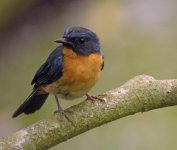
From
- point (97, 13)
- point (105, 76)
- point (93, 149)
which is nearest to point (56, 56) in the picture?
point (93, 149)

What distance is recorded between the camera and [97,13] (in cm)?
648

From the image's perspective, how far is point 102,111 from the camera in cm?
310

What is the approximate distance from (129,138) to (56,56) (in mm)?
1478

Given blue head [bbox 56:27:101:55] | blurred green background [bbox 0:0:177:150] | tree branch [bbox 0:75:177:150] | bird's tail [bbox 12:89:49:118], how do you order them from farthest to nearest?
blurred green background [bbox 0:0:177:150] → bird's tail [bbox 12:89:49:118] → blue head [bbox 56:27:101:55] → tree branch [bbox 0:75:177:150]

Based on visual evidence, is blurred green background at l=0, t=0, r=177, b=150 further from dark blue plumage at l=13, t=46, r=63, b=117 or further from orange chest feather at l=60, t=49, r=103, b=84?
orange chest feather at l=60, t=49, r=103, b=84

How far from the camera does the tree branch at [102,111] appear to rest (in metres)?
2.99


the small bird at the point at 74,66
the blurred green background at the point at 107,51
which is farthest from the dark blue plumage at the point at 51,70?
the blurred green background at the point at 107,51

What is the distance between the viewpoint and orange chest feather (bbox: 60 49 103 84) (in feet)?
11.1

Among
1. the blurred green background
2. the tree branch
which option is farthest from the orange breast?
the blurred green background

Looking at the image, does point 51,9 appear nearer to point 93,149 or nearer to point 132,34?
point 132,34

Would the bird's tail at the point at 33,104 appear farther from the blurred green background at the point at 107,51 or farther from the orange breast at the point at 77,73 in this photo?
the blurred green background at the point at 107,51

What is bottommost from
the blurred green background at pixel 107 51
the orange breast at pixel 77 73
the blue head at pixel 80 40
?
the blurred green background at pixel 107 51

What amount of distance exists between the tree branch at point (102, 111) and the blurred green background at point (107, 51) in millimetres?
1500

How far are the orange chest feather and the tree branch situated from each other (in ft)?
0.74
